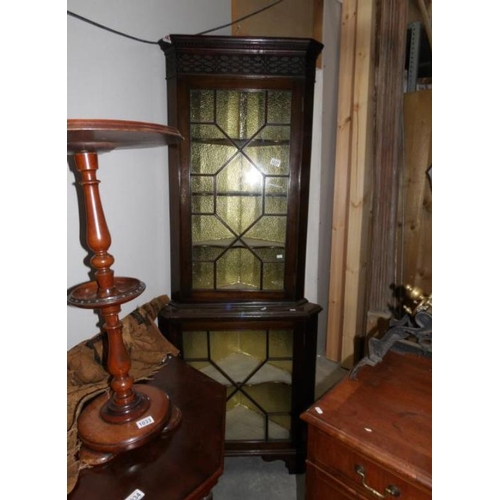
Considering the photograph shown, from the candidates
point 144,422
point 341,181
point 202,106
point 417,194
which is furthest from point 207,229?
point 417,194

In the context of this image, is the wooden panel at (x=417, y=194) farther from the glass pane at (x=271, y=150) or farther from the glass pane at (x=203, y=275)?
the glass pane at (x=203, y=275)

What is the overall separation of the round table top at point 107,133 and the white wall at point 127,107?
418 mm

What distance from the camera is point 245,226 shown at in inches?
58.9

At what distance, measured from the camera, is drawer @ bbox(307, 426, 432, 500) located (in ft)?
2.51

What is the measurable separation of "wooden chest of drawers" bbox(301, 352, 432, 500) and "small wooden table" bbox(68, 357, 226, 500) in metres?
0.25

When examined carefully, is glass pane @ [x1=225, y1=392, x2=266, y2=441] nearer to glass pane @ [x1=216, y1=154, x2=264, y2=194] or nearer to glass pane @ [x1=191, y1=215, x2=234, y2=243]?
glass pane @ [x1=191, y1=215, x2=234, y2=243]

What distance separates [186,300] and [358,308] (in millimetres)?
1028

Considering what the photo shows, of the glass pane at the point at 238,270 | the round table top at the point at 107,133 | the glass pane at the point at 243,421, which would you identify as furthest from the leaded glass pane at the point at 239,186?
the round table top at the point at 107,133

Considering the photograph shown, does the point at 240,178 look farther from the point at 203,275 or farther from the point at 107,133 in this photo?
the point at 107,133

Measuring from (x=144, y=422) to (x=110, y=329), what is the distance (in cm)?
24

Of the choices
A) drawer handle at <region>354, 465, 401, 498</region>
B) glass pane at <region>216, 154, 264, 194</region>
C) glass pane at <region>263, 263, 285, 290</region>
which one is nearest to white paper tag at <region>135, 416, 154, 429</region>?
drawer handle at <region>354, 465, 401, 498</region>
